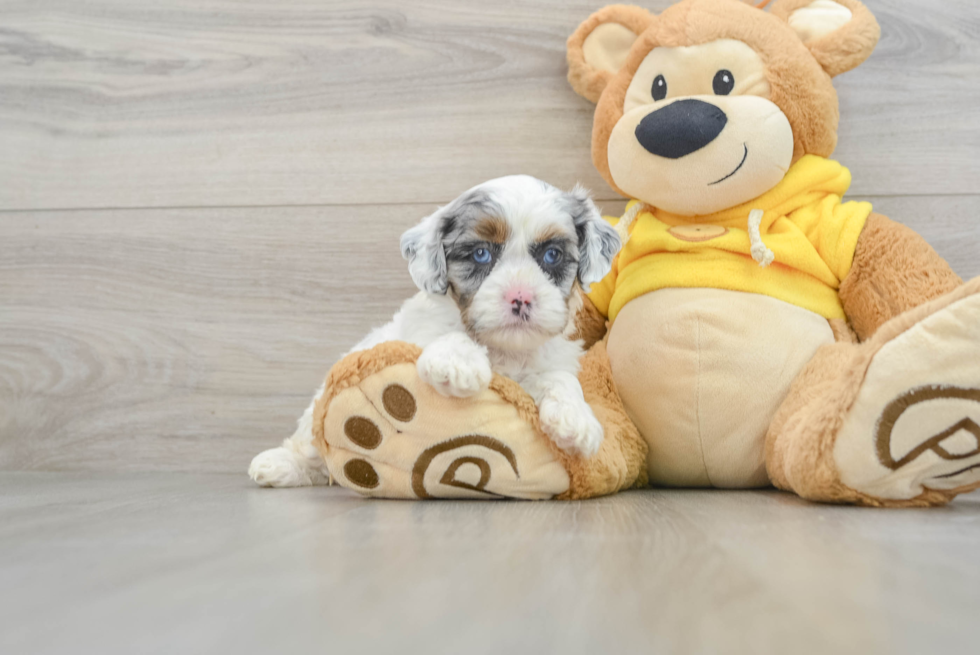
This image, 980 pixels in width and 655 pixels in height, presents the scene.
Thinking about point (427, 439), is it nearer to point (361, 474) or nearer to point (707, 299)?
point (361, 474)

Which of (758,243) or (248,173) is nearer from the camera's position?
(758,243)

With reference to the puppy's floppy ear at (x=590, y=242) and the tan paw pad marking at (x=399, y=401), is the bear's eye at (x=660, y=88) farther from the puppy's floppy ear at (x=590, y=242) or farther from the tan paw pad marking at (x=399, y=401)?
the tan paw pad marking at (x=399, y=401)

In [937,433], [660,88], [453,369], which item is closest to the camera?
[937,433]

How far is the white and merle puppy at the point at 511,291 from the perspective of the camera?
1.05m

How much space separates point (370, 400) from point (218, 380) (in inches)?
32.2

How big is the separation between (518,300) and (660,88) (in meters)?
0.56

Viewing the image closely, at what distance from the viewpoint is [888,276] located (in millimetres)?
1257

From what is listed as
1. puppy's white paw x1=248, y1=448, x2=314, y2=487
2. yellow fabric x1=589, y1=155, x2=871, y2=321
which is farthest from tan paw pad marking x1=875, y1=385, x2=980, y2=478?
puppy's white paw x1=248, y1=448, x2=314, y2=487

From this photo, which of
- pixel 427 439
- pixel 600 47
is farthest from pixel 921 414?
pixel 600 47

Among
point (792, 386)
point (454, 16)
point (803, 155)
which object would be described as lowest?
point (792, 386)

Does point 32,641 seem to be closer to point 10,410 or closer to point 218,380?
point 218,380

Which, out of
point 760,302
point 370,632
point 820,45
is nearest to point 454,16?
point 820,45

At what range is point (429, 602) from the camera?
0.51 metres

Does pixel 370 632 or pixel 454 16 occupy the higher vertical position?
pixel 454 16
